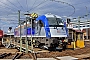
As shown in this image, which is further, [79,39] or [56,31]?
[79,39]

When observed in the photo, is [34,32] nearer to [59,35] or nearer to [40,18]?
[40,18]

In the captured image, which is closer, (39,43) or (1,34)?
(39,43)

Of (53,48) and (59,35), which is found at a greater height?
(59,35)

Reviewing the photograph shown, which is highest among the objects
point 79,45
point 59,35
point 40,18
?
point 40,18

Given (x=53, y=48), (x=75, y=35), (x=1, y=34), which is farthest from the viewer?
(x=1, y=34)

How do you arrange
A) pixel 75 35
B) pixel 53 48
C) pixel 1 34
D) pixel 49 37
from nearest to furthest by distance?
pixel 49 37 → pixel 53 48 → pixel 75 35 → pixel 1 34

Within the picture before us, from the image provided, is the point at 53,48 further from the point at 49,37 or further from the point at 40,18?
the point at 40,18

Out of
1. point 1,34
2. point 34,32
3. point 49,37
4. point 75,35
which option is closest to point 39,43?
point 34,32

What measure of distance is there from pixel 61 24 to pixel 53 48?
8.68 ft

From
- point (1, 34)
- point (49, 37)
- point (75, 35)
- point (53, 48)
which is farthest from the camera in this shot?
point (1, 34)

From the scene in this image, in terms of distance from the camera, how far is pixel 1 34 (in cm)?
3353

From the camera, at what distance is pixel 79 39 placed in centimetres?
2525

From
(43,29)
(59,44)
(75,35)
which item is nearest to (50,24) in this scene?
(43,29)

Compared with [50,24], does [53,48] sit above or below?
below
